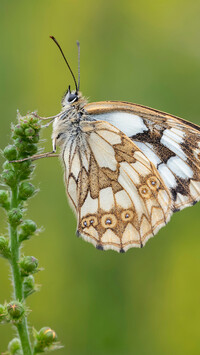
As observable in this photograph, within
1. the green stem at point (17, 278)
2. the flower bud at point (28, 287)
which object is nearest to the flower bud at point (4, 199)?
the green stem at point (17, 278)

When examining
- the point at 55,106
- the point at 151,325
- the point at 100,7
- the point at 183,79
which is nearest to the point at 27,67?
the point at 55,106

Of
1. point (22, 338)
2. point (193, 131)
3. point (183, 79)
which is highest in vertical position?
point (183, 79)

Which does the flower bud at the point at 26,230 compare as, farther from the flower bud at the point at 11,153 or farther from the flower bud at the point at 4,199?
the flower bud at the point at 11,153

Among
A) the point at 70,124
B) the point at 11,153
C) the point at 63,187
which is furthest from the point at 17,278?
the point at 63,187

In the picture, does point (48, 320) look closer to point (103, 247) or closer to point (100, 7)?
point (103, 247)

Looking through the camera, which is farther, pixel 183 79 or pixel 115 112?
pixel 183 79

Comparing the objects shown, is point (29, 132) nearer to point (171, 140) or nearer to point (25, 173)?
point (25, 173)

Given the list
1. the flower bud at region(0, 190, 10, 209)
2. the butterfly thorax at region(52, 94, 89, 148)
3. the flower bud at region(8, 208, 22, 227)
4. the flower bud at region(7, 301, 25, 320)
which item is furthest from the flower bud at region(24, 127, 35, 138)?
the flower bud at region(7, 301, 25, 320)
